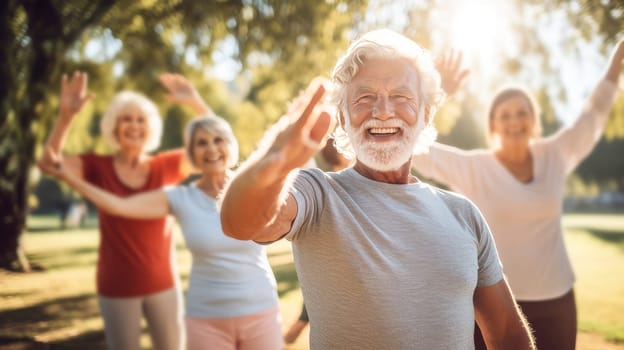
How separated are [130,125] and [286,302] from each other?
15.0 feet

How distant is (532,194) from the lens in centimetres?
314

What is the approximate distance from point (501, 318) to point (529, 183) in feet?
4.96

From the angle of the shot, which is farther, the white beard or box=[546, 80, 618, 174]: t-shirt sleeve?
box=[546, 80, 618, 174]: t-shirt sleeve

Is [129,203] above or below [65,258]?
above

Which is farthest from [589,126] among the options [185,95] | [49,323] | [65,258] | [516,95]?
[65,258]

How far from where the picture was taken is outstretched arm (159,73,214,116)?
12.9 feet

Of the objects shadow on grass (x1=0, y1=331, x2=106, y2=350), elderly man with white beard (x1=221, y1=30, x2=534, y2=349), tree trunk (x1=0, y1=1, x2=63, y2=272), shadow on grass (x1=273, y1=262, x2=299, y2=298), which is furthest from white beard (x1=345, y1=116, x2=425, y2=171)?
tree trunk (x1=0, y1=1, x2=63, y2=272)

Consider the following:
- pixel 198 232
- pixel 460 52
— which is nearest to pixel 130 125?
pixel 198 232

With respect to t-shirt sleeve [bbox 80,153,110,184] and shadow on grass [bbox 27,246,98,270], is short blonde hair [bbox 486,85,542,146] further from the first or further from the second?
shadow on grass [bbox 27,246,98,270]

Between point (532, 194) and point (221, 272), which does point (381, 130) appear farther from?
point (532, 194)

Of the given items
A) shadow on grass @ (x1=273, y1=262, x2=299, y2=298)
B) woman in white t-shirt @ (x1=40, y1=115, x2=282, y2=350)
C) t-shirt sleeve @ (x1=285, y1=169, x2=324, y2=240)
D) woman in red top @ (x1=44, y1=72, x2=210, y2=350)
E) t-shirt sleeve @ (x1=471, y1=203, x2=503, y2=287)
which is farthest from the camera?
shadow on grass @ (x1=273, y1=262, x2=299, y2=298)

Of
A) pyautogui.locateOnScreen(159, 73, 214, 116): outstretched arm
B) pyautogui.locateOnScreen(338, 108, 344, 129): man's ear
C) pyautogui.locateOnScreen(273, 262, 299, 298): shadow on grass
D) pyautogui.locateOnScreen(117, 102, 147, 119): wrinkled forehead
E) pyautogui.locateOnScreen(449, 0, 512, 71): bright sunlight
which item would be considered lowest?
pyautogui.locateOnScreen(273, 262, 299, 298): shadow on grass

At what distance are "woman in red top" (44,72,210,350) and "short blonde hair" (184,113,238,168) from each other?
55 cm

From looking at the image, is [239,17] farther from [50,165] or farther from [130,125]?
[50,165]
